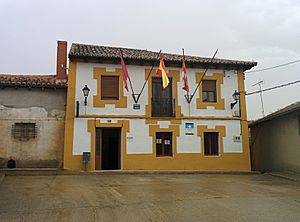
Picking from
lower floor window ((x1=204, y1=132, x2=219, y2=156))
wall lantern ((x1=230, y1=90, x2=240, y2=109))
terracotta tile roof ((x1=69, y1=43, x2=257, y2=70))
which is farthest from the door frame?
wall lantern ((x1=230, y1=90, x2=240, y2=109))

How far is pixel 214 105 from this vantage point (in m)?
16.1

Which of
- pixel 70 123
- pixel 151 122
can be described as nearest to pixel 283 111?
pixel 151 122

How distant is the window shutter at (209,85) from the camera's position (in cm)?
1623

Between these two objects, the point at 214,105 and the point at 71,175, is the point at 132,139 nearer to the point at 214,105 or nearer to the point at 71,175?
the point at 71,175

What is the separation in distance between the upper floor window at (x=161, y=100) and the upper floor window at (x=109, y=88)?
1.76 meters

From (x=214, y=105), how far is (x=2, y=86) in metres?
9.63

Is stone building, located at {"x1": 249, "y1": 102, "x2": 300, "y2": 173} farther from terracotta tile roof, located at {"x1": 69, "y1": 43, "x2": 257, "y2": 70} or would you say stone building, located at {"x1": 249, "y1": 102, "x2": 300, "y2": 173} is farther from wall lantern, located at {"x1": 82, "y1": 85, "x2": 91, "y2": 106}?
wall lantern, located at {"x1": 82, "y1": 85, "x2": 91, "y2": 106}

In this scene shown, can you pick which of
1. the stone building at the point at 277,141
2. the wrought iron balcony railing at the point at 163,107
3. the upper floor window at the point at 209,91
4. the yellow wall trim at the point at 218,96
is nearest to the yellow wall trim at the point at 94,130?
the wrought iron balcony railing at the point at 163,107

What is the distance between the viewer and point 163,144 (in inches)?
606

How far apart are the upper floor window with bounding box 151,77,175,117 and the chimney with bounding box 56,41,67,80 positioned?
4237 mm

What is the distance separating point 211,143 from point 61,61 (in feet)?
26.9

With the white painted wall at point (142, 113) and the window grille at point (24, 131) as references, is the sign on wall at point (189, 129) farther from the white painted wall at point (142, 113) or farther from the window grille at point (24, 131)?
A: the window grille at point (24, 131)

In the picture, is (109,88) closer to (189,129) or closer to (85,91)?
(85,91)

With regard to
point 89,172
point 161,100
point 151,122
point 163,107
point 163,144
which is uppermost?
point 161,100
